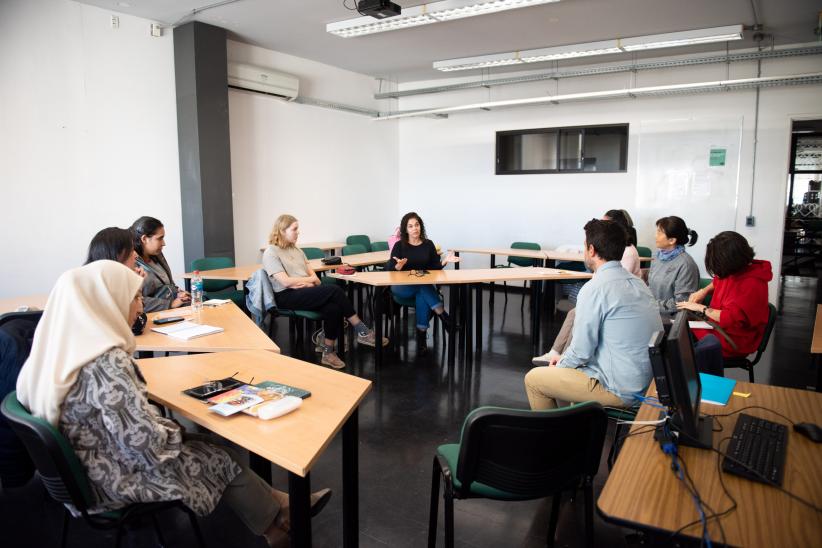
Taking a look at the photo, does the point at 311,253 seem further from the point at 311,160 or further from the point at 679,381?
the point at 679,381

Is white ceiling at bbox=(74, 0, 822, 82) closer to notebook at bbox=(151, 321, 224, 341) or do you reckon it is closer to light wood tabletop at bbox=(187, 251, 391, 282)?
light wood tabletop at bbox=(187, 251, 391, 282)

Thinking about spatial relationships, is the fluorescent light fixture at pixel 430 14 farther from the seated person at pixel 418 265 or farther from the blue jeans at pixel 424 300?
the blue jeans at pixel 424 300

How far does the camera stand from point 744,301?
3162mm

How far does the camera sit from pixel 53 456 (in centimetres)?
160

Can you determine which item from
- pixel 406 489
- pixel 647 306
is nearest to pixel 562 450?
pixel 647 306

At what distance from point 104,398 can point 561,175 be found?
7.41 metres

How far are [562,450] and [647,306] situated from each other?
984 millimetres

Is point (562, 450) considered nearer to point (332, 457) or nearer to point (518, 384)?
point (332, 457)

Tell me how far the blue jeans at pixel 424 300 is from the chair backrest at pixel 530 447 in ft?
10.7

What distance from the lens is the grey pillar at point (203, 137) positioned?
578 centimetres

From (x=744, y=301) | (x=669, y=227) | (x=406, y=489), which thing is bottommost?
(x=406, y=489)

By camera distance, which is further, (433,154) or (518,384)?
(433,154)

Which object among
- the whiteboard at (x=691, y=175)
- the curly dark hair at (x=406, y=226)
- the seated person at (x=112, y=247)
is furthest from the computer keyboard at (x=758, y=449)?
the whiteboard at (x=691, y=175)

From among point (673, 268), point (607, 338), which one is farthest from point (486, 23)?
point (607, 338)
